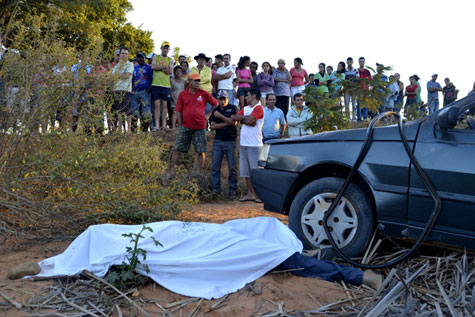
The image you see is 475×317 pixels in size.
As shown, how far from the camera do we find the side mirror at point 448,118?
410 centimetres

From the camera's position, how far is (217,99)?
39.0 feet

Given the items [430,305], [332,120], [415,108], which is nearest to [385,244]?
[430,305]

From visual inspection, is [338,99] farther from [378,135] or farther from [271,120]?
[378,135]

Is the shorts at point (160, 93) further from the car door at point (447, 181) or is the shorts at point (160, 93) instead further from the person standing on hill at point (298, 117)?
the car door at point (447, 181)

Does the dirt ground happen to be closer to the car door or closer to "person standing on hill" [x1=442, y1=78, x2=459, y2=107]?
the car door

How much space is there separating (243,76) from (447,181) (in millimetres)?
8462

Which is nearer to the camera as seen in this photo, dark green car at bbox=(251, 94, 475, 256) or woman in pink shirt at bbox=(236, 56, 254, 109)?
dark green car at bbox=(251, 94, 475, 256)

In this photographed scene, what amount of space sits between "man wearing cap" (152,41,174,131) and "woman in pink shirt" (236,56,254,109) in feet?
5.88

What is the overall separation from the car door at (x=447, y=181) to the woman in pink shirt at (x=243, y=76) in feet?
26.2

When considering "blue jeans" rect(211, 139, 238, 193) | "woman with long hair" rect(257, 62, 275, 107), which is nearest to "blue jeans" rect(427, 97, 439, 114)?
"blue jeans" rect(211, 139, 238, 193)

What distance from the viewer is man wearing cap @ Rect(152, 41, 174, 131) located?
36.6 ft

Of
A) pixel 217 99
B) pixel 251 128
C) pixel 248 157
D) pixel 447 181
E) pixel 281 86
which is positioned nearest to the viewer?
pixel 447 181

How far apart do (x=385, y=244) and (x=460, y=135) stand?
1344mm

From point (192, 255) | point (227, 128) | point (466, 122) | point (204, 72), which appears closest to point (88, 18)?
point (204, 72)
